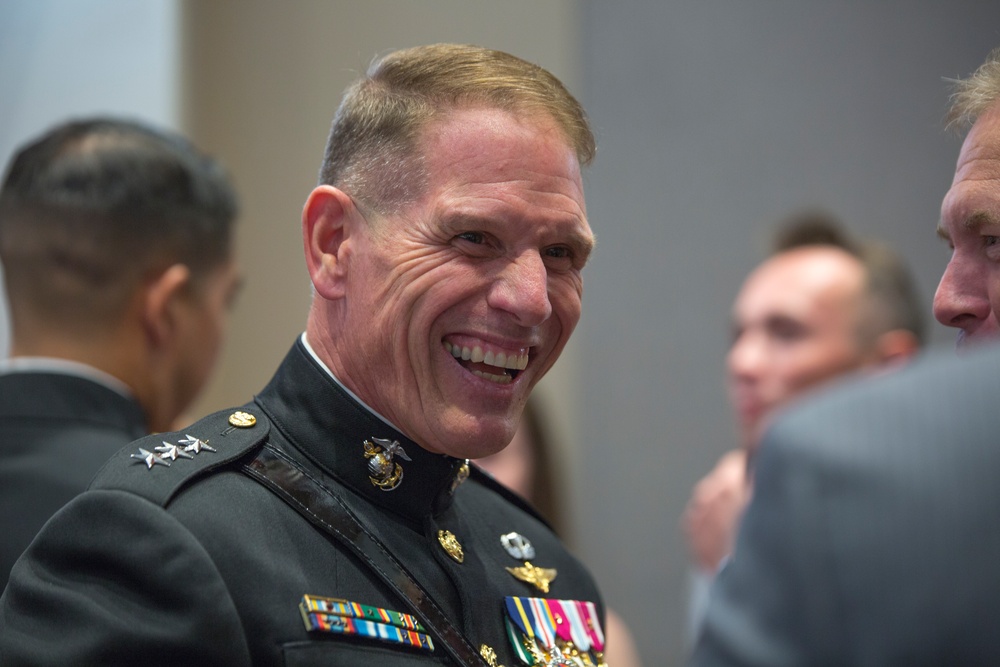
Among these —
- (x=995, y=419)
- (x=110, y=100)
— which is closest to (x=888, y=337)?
(x=110, y=100)

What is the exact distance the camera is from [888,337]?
353cm

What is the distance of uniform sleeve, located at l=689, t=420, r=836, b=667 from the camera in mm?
728

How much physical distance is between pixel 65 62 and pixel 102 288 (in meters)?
1.82

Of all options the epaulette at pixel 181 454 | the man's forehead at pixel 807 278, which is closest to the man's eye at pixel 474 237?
the epaulette at pixel 181 454

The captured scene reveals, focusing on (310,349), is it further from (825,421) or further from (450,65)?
(825,421)

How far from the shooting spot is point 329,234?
5.50ft

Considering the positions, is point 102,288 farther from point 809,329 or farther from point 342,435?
point 809,329

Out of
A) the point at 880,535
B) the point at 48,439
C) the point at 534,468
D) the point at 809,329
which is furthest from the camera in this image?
the point at 534,468

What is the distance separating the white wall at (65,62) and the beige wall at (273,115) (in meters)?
0.44

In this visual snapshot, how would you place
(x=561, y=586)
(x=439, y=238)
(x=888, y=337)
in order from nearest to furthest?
(x=439, y=238) < (x=561, y=586) < (x=888, y=337)

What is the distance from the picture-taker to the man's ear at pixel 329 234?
5.45 feet

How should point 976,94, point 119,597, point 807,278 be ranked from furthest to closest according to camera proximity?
1. point 807,278
2. point 976,94
3. point 119,597

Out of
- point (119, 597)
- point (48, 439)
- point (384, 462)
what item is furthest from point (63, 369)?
point (119, 597)

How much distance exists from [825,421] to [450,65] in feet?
3.44
